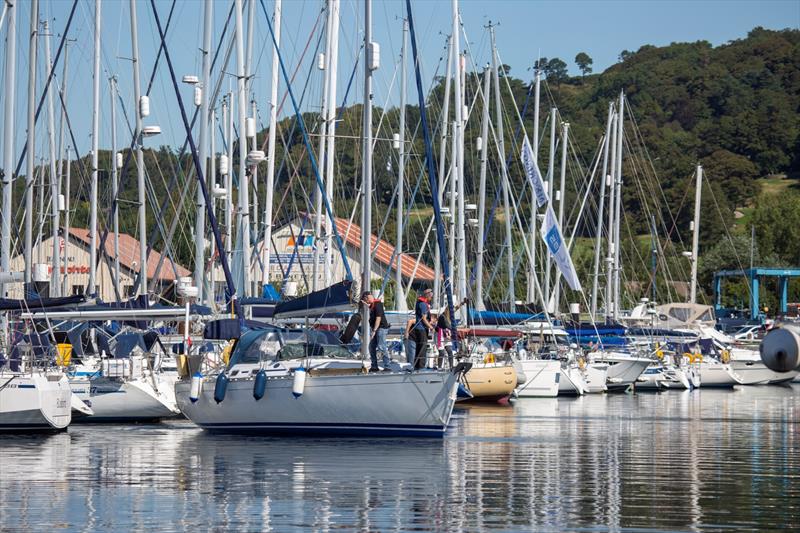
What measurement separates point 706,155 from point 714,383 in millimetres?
114929

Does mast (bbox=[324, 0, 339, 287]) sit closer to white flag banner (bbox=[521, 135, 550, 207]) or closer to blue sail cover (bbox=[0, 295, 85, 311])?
white flag banner (bbox=[521, 135, 550, 207])

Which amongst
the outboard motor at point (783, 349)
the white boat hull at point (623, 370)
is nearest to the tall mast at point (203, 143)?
the white boat hull at point (623, 370)

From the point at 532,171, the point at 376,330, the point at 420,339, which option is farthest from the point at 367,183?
the point at 532,171

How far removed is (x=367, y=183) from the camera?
26719 mm

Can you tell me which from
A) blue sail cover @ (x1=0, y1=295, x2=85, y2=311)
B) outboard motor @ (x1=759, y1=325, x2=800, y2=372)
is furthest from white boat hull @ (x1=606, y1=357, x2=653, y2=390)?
outboard motor @ (x1=759, y1=325, x2=800, y2=372)

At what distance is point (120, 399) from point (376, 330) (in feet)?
27.1

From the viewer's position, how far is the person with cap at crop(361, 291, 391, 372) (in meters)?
25.9

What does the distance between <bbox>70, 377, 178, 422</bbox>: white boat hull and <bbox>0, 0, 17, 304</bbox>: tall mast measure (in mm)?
2685

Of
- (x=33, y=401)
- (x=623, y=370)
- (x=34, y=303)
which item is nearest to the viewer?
(x=33, y=401)

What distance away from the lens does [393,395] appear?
25312 millimetres

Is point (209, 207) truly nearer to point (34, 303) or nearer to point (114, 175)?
point (34, 303)

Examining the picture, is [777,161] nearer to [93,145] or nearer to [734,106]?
[734,106]

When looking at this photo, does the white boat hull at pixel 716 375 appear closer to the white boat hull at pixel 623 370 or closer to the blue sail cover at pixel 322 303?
the white boat hull at pixel 623 370

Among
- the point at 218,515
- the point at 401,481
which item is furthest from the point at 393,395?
the point at 218,515
